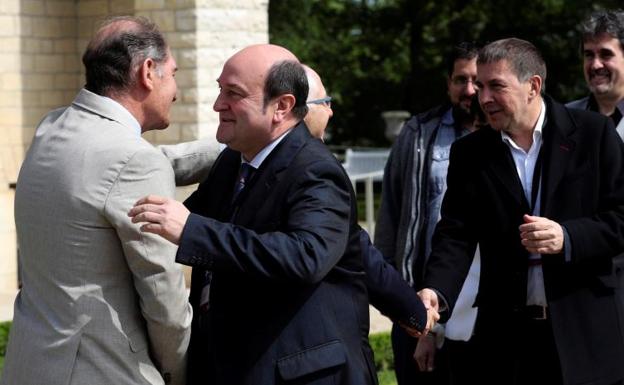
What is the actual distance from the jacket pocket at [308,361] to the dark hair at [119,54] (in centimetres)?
103

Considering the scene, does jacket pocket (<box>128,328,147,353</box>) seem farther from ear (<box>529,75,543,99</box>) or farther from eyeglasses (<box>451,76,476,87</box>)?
eyeglasses (<box>451,76,476,87</box>)

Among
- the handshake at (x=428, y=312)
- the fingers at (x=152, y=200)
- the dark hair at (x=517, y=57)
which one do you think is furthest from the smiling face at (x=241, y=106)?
the dark hair at (x=517, y=57)

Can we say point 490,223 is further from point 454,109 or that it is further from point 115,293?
point 115,293

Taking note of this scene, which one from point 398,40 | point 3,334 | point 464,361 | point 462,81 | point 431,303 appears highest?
A: point 462,81

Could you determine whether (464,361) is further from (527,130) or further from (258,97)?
(258,97)

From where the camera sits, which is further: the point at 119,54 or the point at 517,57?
the point at 517,57

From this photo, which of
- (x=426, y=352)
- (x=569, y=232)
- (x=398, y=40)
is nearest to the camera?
(x=569, y=232)

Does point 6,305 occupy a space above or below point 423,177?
below

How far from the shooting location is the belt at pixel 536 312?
4414 millimetres

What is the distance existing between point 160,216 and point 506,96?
1721 mm

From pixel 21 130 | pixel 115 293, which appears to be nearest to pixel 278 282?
pixel 115 293

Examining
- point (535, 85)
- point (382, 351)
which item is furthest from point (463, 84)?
point (382, 351)

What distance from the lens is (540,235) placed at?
4.12m

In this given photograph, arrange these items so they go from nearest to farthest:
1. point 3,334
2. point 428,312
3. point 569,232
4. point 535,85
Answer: point 569,232, point 428,312, point 535,85, point 3,334
